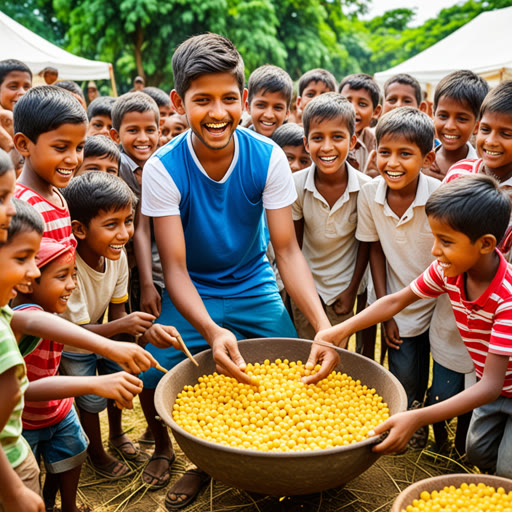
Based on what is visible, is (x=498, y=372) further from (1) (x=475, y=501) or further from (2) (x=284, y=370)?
(2) (x=284, y=370)

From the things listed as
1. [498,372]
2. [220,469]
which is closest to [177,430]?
[220,469]

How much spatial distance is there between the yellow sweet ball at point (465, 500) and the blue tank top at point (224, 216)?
1.36 meters

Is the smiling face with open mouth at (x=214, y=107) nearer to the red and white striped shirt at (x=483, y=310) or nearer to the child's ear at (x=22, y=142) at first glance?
the child's ear at (x=22, y=142)

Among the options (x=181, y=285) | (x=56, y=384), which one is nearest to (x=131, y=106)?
(x=181, y=285)

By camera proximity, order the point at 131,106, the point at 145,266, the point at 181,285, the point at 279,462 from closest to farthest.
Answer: the point at 279,462 → the point at 181,285 → the point at 145,266 → the point at 131,106

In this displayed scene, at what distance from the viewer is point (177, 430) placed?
6.48ft

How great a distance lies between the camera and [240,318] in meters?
2.88

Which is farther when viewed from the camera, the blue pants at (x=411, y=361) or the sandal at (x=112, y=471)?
the blue pants at (x=411, y=361)

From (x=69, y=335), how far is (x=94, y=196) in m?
0.93

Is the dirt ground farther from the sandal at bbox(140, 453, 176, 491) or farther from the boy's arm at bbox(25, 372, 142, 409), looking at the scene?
the boy's arm at bbox(25, 372, 142, 409)

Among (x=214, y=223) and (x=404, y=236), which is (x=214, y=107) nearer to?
(x=214, y=223)

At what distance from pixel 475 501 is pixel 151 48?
18531 millimetres

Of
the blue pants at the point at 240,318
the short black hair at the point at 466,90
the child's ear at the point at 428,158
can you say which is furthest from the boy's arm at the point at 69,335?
the short black hair at the point at 466,90

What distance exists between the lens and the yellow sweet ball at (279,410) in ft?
7.19
